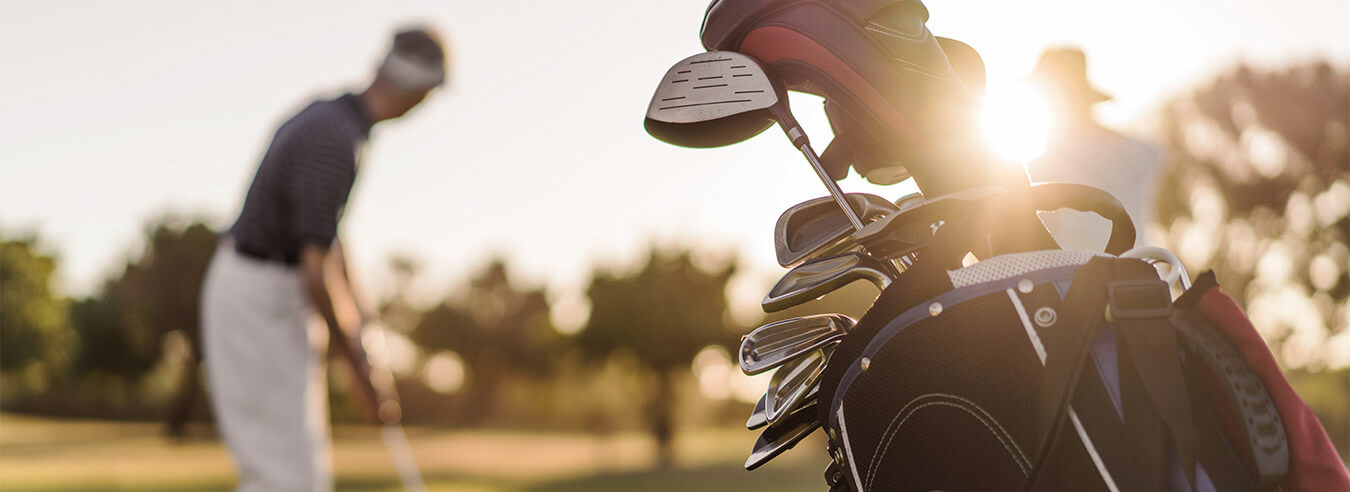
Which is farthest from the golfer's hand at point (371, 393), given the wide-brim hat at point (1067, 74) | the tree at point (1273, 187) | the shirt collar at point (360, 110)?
the tree at point (1273, 187)

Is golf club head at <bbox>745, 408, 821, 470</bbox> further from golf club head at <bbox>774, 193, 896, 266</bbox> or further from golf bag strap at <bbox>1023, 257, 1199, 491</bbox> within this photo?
golf bag strap at <bbox>1023, 257, 1199, 491</bbox>

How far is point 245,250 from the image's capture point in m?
2.95

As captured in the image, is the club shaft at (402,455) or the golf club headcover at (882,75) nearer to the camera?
the golf club headcover at (882,75)

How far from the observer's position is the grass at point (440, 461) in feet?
67.2

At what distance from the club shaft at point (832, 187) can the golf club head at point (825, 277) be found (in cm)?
5

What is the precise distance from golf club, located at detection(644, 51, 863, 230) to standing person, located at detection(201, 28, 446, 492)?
174cm

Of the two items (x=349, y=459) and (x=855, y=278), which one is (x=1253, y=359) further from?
(x=349, y=459)

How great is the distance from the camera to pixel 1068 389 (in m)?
1.08

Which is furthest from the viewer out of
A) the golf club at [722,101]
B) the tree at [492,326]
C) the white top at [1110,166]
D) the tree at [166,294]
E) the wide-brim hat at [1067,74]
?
the tree at [492,326]

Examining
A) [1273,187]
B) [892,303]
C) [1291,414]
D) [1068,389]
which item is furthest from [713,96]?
[1273,187]

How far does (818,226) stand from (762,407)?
0.31m

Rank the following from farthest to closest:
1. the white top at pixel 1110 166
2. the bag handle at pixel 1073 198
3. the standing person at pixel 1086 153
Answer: the white top at pixel 1110 166, the standing person at pixel 1086 153, the bag handle at pixel 1073 198

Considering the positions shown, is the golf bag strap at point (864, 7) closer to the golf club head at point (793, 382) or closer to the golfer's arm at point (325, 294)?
the golf club head at point (793, 382)

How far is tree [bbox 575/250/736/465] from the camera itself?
2988 centimetres
